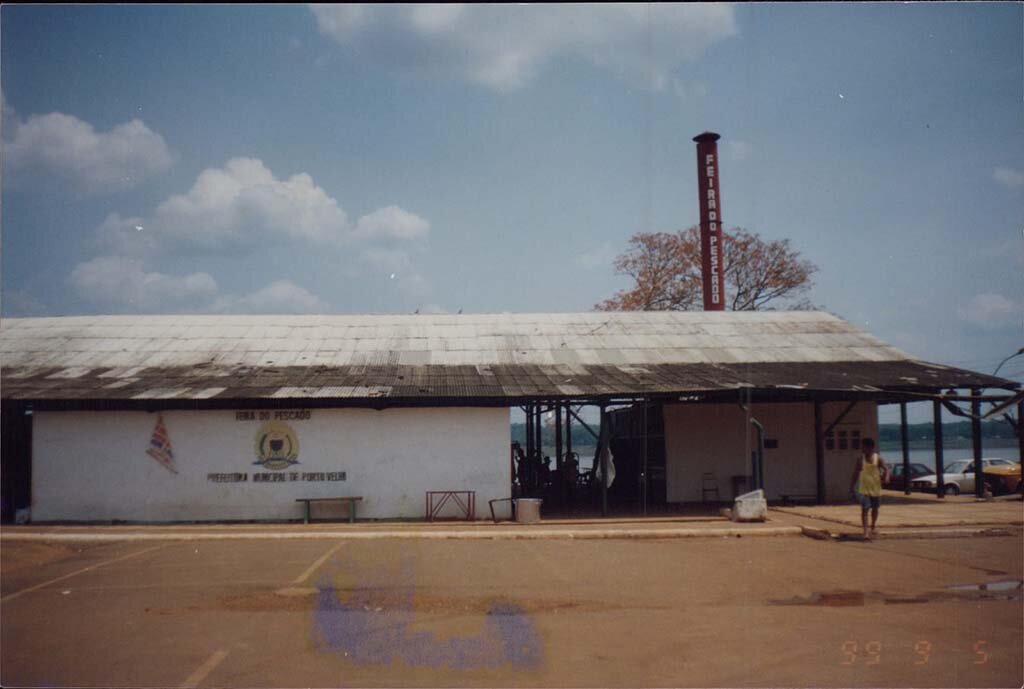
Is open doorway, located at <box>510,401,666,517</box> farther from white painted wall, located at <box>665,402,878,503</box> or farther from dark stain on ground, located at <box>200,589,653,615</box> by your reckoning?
dark stain on ground, located at <box>200,589,653,615</box>

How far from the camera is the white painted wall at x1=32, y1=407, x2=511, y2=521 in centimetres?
1741

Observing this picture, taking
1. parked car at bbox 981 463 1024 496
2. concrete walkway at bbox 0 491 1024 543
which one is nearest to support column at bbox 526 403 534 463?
A: concrete walkway at bbox 0 491 1024 543

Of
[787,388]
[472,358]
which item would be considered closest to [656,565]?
[787,388]

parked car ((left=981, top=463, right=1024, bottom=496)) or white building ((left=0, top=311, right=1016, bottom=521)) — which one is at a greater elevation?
white building ((left=0, top=311, right=1016, bottom=521))

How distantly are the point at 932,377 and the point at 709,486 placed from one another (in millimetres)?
6363

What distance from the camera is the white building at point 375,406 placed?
17.5 metres

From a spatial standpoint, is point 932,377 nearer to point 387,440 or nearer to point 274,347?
point 387,440

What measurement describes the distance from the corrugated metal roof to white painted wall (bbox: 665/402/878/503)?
1.65 meters

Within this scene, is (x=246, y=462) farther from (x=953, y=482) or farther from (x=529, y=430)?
(x=953, y=482)

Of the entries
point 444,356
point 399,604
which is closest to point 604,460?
point 444,356

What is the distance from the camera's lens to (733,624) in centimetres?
806

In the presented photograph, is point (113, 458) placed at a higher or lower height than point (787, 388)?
lower

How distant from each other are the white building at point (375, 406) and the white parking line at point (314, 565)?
14.2ft

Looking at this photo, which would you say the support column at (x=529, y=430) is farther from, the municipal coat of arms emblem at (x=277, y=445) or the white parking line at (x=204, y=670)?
the white parking line at (x=204, y=670)
